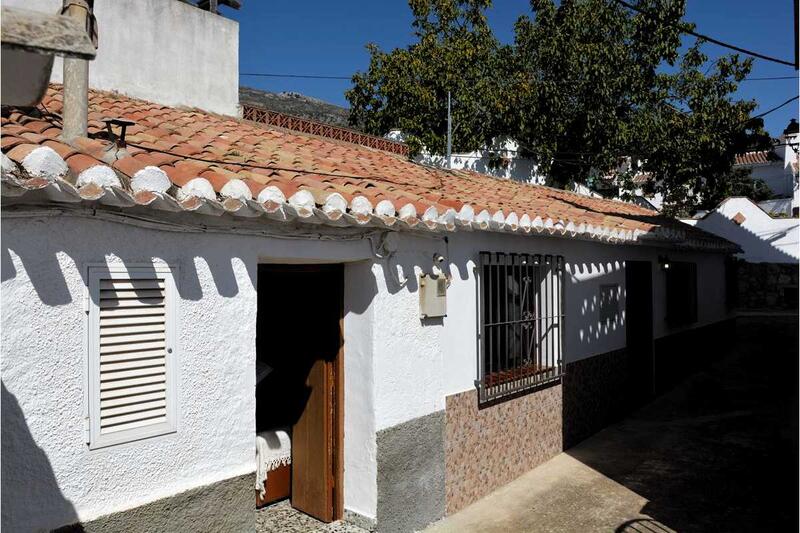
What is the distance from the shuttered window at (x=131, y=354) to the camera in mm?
3498

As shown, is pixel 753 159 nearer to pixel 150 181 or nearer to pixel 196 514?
pixel 196 514

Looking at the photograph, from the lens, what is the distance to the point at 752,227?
2628cm

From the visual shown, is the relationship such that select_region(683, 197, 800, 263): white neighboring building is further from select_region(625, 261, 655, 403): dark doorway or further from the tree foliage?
select_region(625, 261, 655, 403): dark doorway

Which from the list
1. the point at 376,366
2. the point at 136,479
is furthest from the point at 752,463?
the point at 136,479

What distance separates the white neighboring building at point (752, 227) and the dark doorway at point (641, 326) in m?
16.6

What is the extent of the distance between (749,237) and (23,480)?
93.3 feet

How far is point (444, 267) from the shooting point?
6.08 metres

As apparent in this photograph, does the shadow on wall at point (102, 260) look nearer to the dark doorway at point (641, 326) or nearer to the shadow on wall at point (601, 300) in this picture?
the shadow on wall at point (601, 300)

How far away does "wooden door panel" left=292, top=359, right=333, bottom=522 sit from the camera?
5.60m

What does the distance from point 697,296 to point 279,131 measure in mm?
10836

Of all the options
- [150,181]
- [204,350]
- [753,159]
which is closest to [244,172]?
[150,181]

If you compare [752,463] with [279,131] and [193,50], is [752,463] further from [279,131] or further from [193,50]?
[193,50]

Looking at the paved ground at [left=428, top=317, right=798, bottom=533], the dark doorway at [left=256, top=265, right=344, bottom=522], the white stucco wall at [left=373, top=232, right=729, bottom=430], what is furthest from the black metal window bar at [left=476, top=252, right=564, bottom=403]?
the dark doorway at [left=256, top=265, right=344, bottom=522]

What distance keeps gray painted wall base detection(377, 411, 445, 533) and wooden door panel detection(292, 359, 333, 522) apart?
1.75 feet
